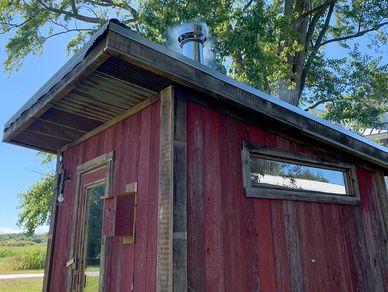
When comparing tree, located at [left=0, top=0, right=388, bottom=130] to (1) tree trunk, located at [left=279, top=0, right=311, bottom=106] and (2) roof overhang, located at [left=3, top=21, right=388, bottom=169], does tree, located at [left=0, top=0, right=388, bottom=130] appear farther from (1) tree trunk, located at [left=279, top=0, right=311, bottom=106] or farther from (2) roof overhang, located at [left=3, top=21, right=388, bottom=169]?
(2) roof overhang, located at [left=3, top=21, right=388, bottom=169]

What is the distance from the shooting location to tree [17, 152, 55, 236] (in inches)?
370

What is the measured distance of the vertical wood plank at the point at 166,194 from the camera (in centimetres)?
192

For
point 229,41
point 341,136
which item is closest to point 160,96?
point 341,136

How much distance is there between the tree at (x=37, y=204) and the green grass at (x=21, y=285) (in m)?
1.34

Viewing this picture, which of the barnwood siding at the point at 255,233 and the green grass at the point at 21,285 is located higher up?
the barnwood siding at the point at 255,233

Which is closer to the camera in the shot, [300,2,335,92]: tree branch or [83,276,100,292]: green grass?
[83,276,100,292]: green grass

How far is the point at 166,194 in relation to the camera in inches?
81.1

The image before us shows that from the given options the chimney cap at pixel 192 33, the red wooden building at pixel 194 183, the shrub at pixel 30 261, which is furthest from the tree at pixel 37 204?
the chimney cap at pixel 192 33

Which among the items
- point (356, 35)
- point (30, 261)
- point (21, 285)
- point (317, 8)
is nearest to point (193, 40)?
point (317, 8)

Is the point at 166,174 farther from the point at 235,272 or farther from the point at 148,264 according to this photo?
the point at 235,272

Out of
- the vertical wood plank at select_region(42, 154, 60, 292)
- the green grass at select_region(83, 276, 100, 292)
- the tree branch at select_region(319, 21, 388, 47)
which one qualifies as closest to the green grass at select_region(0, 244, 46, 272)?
the vertical wood plank at select_region(42, 154, 60, 292)

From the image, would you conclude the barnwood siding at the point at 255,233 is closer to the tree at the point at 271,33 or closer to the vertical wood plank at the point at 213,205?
the vertical wood plank at the point at 213,205

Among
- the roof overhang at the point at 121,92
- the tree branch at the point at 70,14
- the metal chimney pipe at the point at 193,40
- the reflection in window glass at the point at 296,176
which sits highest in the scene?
the tree branch at the point at 70,14

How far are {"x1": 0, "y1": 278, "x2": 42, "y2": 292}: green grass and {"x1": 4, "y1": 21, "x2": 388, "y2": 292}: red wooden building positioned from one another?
5.89 meters
